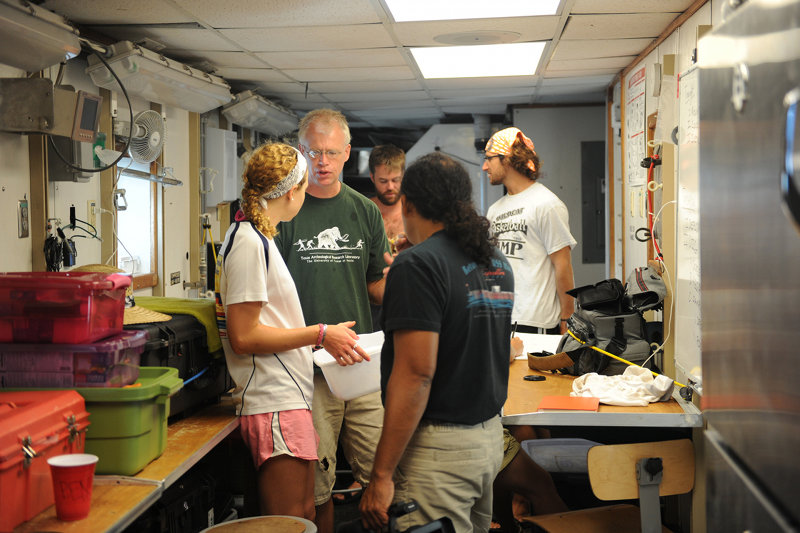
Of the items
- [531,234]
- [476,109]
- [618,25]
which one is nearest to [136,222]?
[531,234]

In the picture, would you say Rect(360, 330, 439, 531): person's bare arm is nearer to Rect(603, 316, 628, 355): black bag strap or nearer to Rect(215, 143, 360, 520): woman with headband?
Rect(215, 143, 360, 520): woman with headband

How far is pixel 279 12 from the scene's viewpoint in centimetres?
373

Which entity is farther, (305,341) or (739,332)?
(305,341)

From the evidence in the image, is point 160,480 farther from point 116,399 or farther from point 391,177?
point 391,177

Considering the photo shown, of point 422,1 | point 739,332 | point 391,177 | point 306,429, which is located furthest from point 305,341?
point 391,177

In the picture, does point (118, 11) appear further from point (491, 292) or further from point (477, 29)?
point (491, 292)

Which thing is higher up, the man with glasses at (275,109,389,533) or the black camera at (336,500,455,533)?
the man with glasses at (275,109,389,533)

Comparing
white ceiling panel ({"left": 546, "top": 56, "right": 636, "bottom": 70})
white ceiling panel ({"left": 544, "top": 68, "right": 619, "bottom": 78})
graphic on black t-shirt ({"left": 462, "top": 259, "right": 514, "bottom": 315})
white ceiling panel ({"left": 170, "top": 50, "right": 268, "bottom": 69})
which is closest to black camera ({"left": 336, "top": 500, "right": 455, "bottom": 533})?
graphic on black t-shirt ({"left": 462, "top": 259, "right": 514, "bottom": 315})

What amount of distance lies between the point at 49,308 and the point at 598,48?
382 cm

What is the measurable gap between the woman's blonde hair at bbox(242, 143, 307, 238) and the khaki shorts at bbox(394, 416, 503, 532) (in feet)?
2.53

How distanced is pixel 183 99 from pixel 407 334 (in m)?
3.77

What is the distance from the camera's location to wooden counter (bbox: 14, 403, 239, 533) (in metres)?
1.67

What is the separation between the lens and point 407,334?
6.11 ft

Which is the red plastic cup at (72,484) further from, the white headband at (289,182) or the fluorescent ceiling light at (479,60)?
the fluorescent ceiling light at (479,60)
